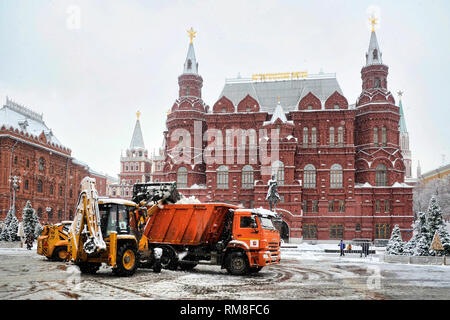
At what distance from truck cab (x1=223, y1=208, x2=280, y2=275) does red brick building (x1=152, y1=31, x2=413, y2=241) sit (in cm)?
3179

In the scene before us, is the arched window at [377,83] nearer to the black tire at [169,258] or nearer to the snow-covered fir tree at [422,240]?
the snow-covered fir tree at [422,240]

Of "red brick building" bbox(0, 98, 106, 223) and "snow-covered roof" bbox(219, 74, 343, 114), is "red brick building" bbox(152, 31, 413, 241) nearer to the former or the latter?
"snow-covered roof" bbox(219, 74, 343, 114)

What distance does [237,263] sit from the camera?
17297 mm

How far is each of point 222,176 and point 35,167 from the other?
2436 cm

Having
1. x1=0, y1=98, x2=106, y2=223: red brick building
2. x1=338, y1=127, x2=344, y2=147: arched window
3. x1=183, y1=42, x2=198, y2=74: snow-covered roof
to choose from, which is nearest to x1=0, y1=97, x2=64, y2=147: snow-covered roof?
x1=0, y1=98, x2=106, y2=223: red brick building

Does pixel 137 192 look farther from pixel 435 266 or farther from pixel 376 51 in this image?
pixel 376 51

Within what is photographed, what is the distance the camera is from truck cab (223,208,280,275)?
17.0 m

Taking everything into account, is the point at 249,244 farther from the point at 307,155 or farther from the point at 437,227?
the point at 307,155

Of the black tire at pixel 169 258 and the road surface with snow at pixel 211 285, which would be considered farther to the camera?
the black tire at pixel 169 258

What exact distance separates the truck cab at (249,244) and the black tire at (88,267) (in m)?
5.24

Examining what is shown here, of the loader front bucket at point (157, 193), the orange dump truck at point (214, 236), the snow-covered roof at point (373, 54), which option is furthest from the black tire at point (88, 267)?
the snow-covered roof at point (373, 54)

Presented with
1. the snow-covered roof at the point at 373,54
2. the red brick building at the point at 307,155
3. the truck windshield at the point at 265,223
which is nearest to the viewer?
the truck windshield at the point at 265,223

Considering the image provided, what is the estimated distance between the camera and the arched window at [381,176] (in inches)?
1998

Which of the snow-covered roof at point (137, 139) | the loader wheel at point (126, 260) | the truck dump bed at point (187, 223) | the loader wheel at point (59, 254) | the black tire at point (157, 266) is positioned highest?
the snow-covered roof at point (137, 139)
